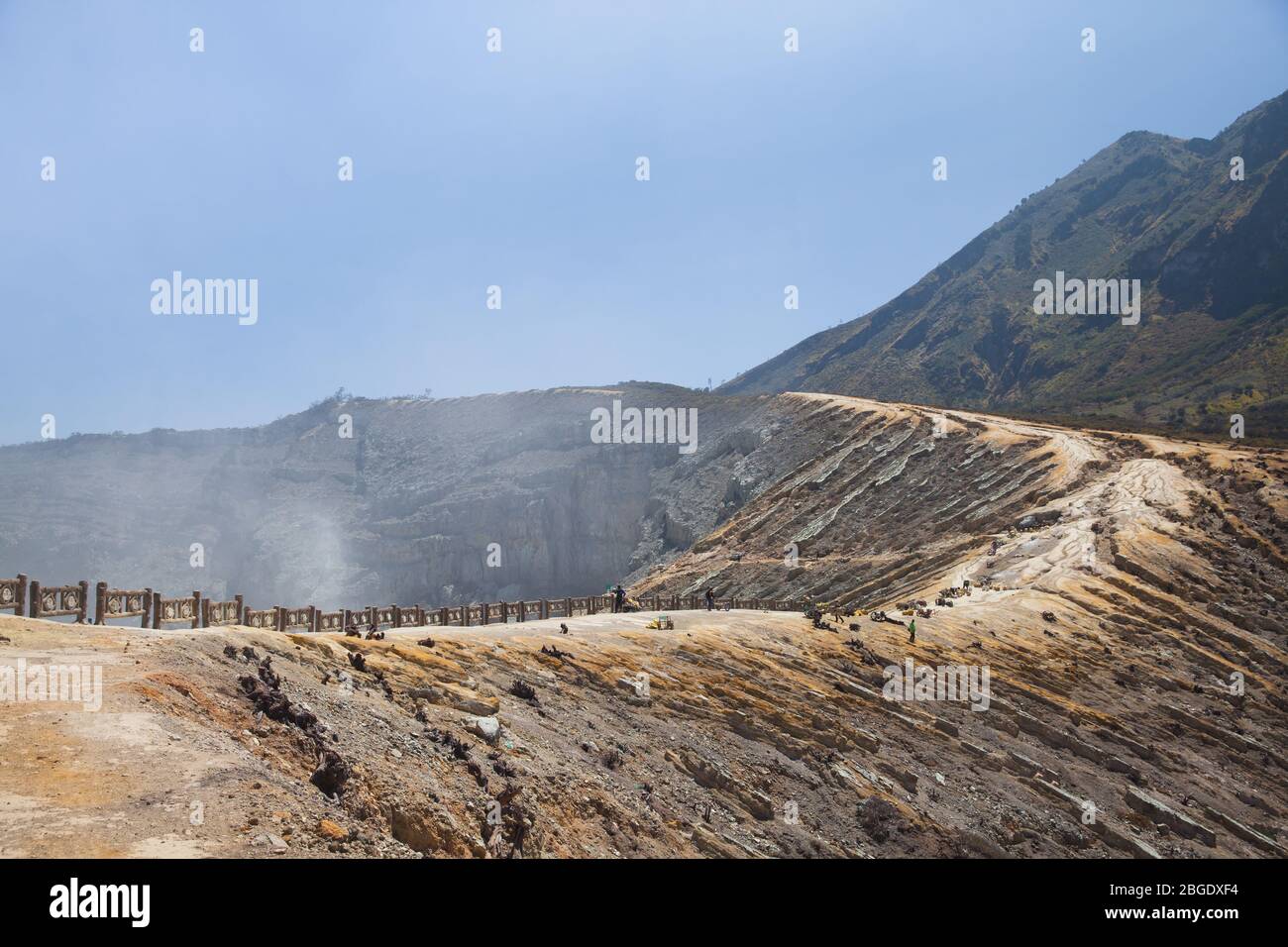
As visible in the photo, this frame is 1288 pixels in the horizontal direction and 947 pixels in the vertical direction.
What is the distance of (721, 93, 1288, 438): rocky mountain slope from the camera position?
3853 inches

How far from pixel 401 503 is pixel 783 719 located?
86918mm

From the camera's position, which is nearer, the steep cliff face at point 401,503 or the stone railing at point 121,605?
the stone railing at point 121,605

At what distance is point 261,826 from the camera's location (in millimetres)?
10734

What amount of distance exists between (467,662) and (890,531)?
41.0 metres

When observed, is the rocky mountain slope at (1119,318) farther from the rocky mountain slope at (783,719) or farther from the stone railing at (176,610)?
the stone railing at (176,610)

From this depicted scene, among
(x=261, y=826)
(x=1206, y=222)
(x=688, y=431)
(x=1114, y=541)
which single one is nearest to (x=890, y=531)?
(x=1114, y=541)

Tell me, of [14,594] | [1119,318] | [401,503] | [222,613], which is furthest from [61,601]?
[1119,318]

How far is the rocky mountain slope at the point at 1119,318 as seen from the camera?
9788 centimetres

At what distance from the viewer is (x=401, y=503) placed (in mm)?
106500

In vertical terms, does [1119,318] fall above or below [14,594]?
above

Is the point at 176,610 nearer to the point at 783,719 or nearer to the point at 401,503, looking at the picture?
the point at 783,719

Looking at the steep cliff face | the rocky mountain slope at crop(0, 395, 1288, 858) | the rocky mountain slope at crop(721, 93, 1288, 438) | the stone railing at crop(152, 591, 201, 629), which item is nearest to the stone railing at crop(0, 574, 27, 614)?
the rocky mountain slope at crop(0, 395, 1288, 858)

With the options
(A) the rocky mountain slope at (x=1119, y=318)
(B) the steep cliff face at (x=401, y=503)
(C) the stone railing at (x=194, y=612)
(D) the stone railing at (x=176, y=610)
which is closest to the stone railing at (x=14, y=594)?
(C) the stone railing at (x=194, y=612)

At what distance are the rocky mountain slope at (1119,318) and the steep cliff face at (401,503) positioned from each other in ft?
122
